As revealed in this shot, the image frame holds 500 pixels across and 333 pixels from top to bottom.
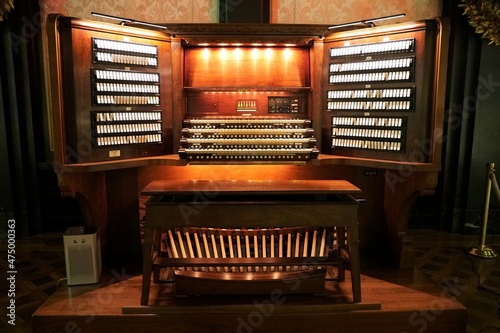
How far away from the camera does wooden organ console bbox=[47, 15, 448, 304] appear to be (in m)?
2.97

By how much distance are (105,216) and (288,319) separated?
6.67 ft

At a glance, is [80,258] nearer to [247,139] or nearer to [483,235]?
[247,139]

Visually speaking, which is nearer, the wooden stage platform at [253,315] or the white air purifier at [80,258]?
the wooden stage platform at [253,315]

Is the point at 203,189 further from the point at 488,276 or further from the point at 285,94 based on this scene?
the point at 488,276

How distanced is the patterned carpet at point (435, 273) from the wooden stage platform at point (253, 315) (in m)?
0.30

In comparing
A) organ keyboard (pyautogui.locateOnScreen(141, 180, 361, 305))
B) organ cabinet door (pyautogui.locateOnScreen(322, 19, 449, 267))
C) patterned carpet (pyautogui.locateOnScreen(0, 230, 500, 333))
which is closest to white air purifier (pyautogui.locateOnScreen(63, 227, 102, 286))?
patterned carpet (pyautogui.locateOnScreen(0, 230, 500, 333))

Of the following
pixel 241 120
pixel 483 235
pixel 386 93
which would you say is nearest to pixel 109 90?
pixel 241 120

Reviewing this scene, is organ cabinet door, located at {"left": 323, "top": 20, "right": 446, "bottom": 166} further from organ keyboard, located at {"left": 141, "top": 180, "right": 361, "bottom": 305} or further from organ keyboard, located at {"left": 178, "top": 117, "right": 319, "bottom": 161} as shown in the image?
organ keyboard, located at {"left": 141, "top": 180, "right": 361, "bottom": 305}

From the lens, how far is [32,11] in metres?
4.52

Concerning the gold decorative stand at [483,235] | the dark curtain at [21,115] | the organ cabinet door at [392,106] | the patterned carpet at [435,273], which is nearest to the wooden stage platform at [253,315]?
the patterned carpet at [435,273]

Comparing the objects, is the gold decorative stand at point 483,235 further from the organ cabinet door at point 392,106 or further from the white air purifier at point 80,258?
the white air purifier at point 80,258

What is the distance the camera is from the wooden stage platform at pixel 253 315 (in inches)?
104

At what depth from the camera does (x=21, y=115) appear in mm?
4621

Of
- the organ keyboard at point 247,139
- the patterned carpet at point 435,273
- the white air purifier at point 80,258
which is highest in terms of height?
the organ keyboard at point 247,139
